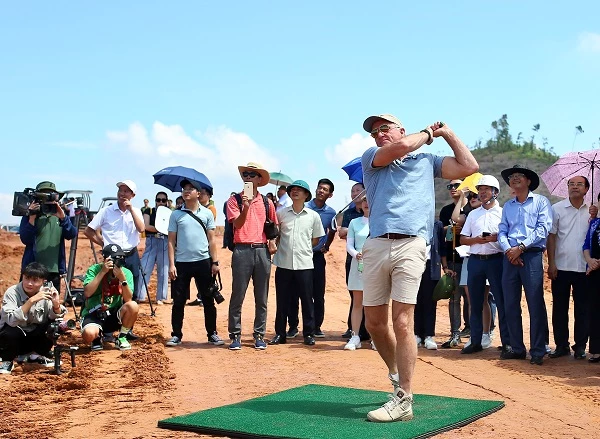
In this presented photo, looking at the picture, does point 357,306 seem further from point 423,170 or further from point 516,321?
point 423,170

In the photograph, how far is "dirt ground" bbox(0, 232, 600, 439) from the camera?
20.9 feet

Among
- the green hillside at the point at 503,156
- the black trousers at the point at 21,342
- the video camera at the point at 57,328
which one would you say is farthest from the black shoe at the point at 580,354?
the green hillside at the point at 503,156

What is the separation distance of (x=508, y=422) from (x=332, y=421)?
1333mm

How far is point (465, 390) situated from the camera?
7895mm

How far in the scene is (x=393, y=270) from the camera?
21.1 ft

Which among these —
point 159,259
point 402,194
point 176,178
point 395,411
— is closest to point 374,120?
point 402,194

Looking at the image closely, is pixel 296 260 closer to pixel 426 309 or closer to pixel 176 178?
pixel 426 309

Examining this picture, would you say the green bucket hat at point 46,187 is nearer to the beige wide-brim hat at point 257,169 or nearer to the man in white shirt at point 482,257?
the beige wide-brim hat at point 257,169

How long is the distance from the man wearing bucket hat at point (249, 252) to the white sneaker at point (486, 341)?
2.82m

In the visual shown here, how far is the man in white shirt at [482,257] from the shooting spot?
10.2 m

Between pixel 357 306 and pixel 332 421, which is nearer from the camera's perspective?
pixel 332 421

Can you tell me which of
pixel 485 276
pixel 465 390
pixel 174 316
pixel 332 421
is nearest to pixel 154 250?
pixel 174 316

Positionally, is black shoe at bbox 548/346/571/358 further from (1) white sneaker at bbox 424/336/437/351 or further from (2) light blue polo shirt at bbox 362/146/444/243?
(2) light blue polo shirt at bbox 362/146/444/243

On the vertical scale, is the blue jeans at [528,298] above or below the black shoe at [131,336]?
above
